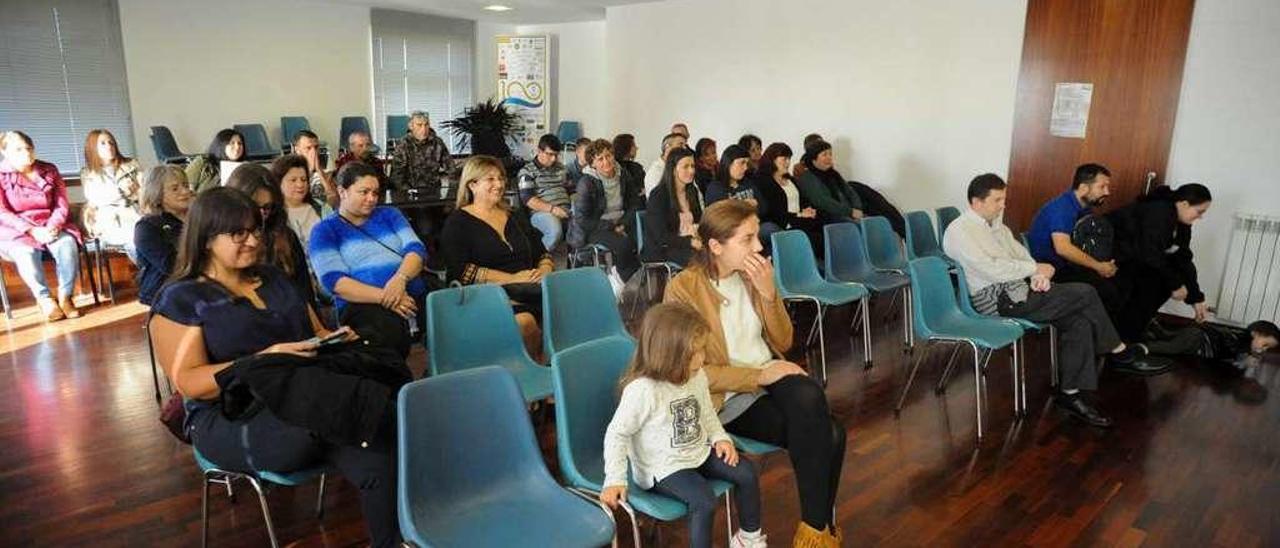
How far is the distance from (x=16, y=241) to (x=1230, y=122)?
8.38 m

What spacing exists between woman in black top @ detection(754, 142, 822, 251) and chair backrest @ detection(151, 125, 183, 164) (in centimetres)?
701

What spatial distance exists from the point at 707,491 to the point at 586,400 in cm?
44

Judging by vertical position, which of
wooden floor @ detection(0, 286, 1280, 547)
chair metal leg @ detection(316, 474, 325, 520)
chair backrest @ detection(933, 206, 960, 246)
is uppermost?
chair backrest @ detection(933, 206, 960, 246)

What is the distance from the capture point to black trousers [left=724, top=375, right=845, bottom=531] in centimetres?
242

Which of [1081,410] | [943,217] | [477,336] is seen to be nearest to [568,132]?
[943,217]

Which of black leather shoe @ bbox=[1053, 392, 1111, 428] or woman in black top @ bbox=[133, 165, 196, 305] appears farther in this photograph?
black leather shoe @ bbox=[1053, 392, 1111, 428]

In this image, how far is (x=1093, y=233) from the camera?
459 cm

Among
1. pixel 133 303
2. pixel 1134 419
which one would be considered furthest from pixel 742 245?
pixel 133 303

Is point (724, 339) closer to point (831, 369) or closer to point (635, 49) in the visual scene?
point (831, 369)

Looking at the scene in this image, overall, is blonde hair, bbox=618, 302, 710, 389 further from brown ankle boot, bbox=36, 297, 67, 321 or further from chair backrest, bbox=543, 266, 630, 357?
brown ankle boot, bbox=36, 297, 67, 321

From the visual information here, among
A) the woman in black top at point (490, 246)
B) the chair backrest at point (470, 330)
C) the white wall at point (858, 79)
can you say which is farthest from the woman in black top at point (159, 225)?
the white wall at point (858, 79)

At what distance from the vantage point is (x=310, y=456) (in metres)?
2.17

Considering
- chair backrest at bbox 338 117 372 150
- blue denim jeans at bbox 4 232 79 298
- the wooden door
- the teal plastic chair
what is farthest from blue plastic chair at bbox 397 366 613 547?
chair backrest at bbox 338 117 372 150

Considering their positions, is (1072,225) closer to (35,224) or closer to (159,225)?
(159,225)
